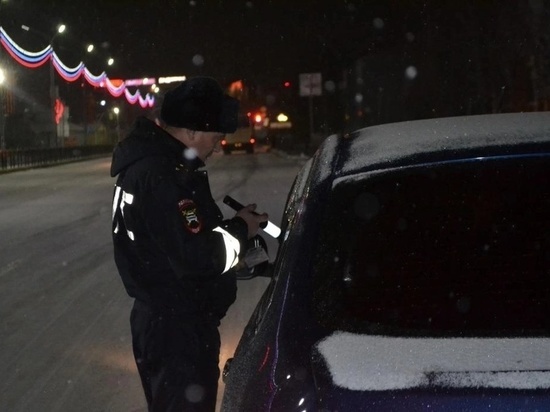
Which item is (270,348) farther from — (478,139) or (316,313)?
(478,139)

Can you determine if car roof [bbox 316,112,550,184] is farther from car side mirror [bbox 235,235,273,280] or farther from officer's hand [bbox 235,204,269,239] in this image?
car side mirror [bbox 235,235,273,280]

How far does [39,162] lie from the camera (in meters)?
56.7

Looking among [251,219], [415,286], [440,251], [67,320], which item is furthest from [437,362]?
[67,320]

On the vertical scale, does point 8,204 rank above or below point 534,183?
below

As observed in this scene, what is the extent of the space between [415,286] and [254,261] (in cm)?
119

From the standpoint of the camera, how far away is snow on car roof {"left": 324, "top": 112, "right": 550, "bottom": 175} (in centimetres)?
258

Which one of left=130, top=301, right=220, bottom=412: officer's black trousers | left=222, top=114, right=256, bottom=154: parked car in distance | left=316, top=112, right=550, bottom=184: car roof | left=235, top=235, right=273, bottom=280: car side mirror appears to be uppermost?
left=316, top=112, right=550, bottom=184: car roof

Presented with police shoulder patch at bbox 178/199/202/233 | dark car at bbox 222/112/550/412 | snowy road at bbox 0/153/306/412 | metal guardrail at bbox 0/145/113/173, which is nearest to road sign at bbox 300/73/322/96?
metal guardrail at bbox 0/145/113/173

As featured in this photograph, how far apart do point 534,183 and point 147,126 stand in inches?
56.7

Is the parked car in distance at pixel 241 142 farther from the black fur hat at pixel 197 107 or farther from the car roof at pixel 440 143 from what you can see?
the car roof at pixel 440 143

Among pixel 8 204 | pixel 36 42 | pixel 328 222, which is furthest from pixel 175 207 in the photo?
pixel 36 42

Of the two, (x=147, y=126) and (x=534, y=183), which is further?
(x=147, y=126)

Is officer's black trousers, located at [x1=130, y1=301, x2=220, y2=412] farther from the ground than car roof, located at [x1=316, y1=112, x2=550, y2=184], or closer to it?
closer to it

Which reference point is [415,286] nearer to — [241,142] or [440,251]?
[440,251]
